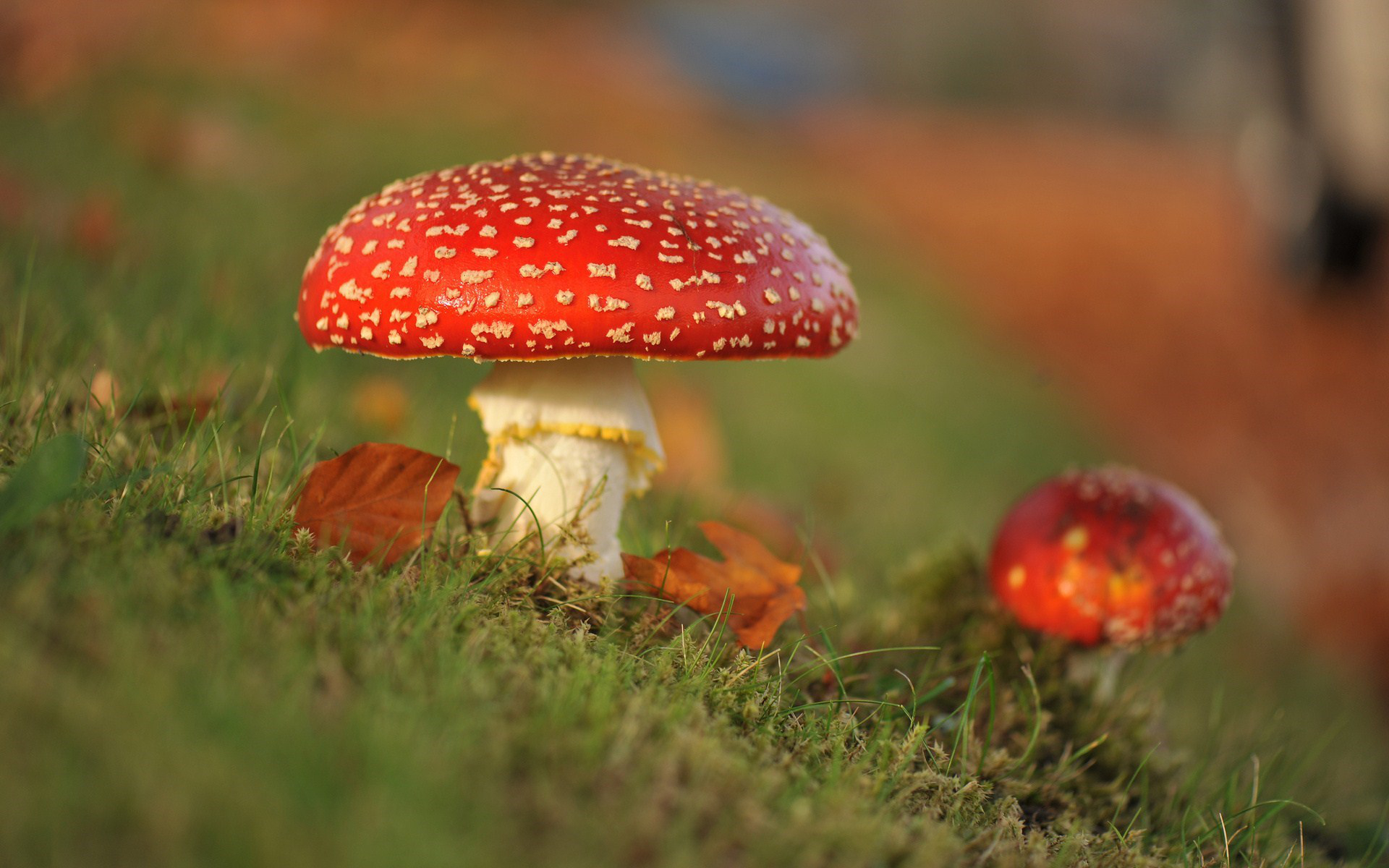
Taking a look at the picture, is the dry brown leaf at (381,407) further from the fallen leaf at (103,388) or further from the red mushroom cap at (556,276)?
the red mushroom cap at (556,276)

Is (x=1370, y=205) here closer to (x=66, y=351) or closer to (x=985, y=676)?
(x=985, y=676)

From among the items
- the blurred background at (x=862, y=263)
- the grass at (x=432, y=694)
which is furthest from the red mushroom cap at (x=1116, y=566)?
the blurred background at (x=862, y=263)

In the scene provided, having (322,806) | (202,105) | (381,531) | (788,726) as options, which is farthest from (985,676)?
(202,105)

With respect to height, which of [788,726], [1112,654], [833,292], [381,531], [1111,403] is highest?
[833,292]

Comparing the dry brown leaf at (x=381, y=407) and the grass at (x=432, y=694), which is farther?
the dry brown leaf at (x=381, y=407)

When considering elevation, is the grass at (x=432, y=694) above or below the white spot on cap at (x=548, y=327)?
below

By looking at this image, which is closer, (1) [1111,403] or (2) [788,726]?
(2) [788,726]
